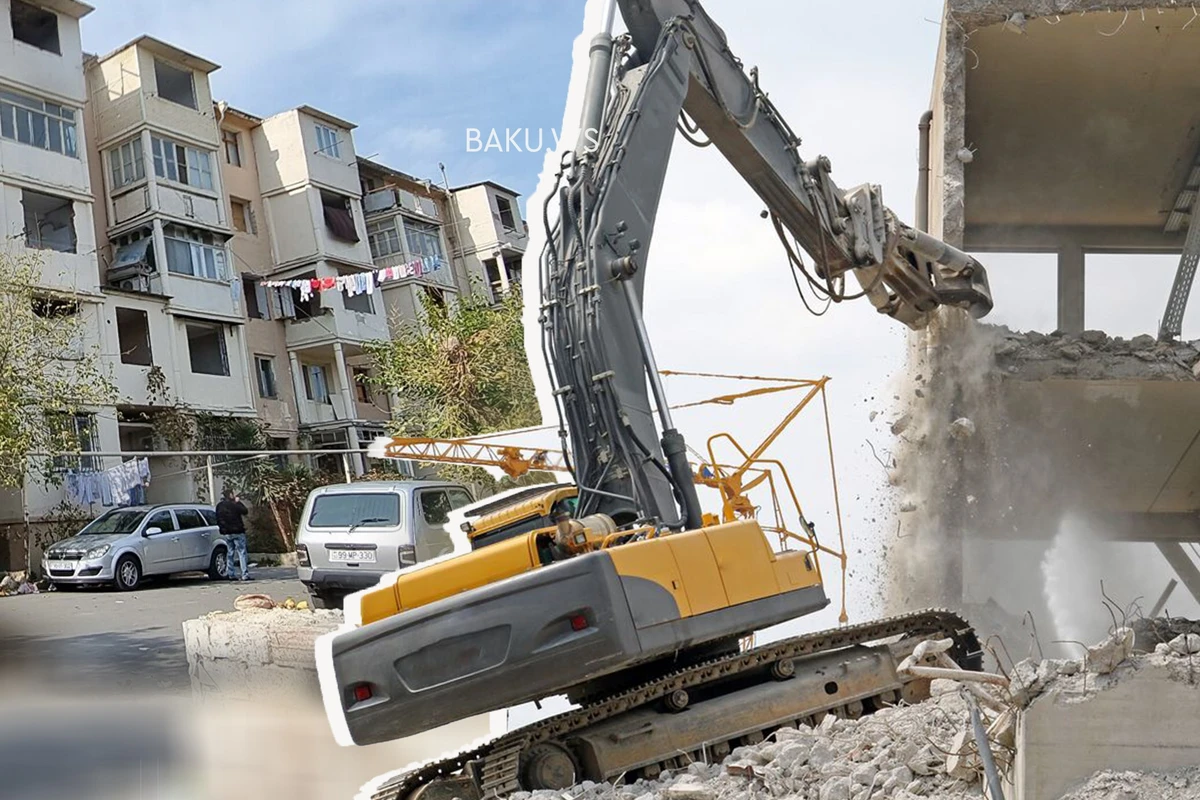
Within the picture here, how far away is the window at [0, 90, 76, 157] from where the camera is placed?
23.7m

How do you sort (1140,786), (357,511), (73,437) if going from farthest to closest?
(73,437) → (357,511) → (1140,786)

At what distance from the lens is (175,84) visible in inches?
1145

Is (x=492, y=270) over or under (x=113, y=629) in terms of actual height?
over

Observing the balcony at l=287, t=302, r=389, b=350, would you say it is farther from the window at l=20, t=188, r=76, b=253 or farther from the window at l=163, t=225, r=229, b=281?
the window at l=20, t=188, r=76, b=253

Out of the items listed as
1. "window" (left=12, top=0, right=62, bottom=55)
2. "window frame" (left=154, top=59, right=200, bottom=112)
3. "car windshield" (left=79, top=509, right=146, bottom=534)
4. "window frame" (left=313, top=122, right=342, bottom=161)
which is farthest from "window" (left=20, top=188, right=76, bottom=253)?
"car windshield" (left=79, top=509, right=146, bottom=534)

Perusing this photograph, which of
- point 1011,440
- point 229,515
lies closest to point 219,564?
point 229,515

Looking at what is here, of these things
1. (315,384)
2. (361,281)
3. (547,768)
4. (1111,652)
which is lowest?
(547,768)

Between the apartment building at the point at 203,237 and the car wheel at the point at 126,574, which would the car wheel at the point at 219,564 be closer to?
the car wheel at the point at 126,574

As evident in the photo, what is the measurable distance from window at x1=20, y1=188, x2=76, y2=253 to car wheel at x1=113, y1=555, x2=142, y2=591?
10.2 m

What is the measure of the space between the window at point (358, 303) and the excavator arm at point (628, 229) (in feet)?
78.6

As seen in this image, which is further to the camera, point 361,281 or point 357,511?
point 361,281

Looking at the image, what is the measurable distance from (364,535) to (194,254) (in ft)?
61.2

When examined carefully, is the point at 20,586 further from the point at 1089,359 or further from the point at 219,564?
the point at 1089,359

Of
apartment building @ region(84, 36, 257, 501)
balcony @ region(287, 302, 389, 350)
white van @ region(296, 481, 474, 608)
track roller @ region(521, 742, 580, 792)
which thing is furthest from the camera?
balcony @ region(287, 302, 389, 350)
